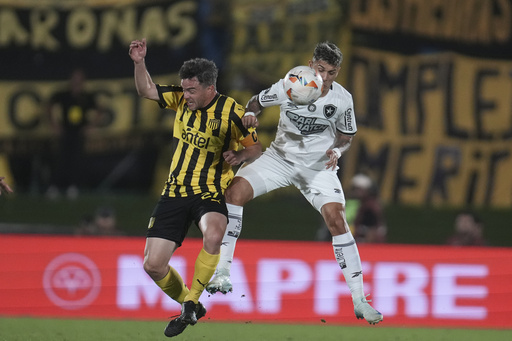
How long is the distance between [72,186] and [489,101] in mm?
6012

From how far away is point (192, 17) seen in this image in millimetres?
12594

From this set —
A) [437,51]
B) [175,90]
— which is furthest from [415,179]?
[175,90]

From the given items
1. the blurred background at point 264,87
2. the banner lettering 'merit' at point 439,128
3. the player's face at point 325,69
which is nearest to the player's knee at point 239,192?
the player's face at point 325,69

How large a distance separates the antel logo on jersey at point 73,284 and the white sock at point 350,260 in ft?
11.3

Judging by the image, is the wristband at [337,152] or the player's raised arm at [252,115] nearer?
the player's raised arm at [252,115]

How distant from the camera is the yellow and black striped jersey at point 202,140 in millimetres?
6773

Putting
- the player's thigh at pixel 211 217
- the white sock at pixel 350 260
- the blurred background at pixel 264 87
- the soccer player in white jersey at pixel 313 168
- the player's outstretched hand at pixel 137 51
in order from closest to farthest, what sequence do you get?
the player's thigh at pixel 211 217 → the player's outstretched hand at pixel 137 51 → the soccer player in white jersey at pixel 313 168 → the white sock at pixel 350 260 → the blurred background at pixel 264 87

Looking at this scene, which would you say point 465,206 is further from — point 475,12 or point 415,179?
point 475,12

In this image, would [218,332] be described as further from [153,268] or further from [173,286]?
[153,268]

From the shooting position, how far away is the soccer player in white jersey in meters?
6.86

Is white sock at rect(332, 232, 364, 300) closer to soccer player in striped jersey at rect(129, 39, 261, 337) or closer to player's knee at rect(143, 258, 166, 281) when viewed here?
soccer player in striped jersey at rect(129, 39, 261, 337)

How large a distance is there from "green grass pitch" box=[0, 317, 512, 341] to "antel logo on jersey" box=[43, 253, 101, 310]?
0.34 metres

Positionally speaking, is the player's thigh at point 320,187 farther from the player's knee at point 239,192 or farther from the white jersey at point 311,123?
the player's knee at point 239,192

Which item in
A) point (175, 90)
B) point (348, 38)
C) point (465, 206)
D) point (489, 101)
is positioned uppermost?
point (175, 90)
